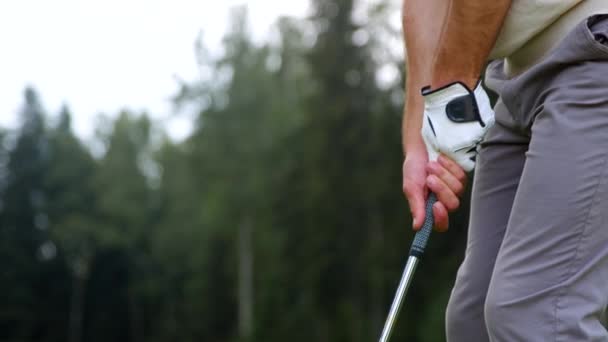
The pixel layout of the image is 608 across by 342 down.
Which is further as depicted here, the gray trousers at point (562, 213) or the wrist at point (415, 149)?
the wrist at point (415, 149)

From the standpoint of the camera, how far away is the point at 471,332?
222cm

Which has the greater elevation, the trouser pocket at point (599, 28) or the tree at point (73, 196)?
the tree at point (73, 196)

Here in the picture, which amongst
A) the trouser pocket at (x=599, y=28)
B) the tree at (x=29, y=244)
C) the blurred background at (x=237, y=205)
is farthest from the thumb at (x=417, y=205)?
the tree at (x=29, y=244)

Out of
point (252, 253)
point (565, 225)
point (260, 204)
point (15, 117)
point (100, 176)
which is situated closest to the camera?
point (565, 225)

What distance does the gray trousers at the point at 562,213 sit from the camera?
1.81 meters

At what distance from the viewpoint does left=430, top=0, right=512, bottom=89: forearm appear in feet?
6.93

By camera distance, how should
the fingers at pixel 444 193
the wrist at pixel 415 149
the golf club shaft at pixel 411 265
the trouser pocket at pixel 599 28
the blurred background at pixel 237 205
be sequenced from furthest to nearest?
the blurred background at pixel 237 205, the wrist at pixel 415 149, the fingers at pixel 444 193, the golf club shaft at pixel 411 265, the trouser pocket at pixel 599 28

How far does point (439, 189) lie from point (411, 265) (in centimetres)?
18

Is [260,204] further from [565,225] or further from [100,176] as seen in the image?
[565,225]

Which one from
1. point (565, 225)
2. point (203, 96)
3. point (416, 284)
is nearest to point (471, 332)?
point (565, 225)

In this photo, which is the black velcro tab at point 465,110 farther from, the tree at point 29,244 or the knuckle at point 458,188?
the tree at point 29,244

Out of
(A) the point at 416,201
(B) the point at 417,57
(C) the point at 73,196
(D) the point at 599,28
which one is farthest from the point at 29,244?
(D) the point at 599,28

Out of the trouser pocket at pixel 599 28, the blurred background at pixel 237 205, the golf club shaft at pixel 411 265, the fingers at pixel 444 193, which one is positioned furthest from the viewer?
the blurred background at pixel 237 205

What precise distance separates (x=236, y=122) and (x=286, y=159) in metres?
2.08
